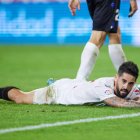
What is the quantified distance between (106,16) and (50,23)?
11.2 metres

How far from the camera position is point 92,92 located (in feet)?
28.2

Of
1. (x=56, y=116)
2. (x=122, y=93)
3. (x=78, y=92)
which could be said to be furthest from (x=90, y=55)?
(x=56, y=116)

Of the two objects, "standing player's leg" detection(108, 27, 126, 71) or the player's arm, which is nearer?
the player's arm

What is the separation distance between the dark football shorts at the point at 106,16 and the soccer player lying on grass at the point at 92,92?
1060mm

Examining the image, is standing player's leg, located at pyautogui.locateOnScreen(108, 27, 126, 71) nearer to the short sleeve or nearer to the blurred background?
the short sleeve

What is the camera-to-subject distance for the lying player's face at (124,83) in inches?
331

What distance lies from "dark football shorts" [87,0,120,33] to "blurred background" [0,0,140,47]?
35.6 feet

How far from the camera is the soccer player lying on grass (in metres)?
8.45

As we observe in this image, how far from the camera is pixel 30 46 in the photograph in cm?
2188

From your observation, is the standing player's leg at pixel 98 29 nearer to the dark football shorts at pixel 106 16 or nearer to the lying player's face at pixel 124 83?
the dark football shorts at pixel 106 16

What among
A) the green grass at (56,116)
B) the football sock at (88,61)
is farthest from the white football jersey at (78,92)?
the football sock at (88,61)

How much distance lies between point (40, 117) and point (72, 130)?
2.92 feet

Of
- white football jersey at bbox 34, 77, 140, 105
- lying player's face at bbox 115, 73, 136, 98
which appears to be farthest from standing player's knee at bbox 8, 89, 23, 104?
lying player's face at bbox 115, 73, 136, 98

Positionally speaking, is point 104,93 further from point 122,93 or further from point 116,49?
point 116,49
